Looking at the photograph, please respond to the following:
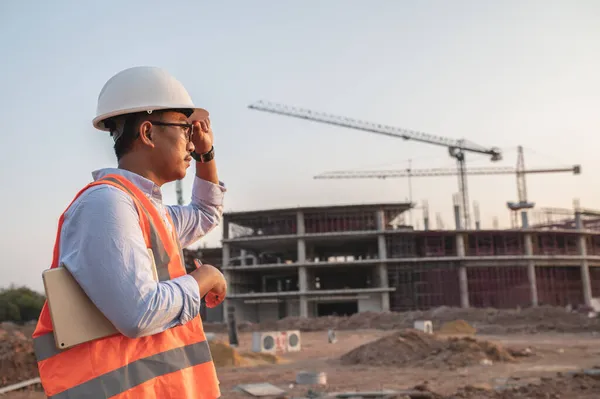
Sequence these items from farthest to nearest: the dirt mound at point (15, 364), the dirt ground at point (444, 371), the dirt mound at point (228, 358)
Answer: the dirt mound at point (228, 358)
the dirt mound at point (15, 364)
the dirt ground at point (444, 371)

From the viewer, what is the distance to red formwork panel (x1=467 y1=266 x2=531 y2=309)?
45.4 metres

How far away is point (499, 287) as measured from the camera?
151ft

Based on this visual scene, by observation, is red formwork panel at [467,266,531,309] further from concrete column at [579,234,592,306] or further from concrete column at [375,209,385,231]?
concrete column at [375,209,385,231]

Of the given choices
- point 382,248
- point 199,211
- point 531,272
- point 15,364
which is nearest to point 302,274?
point 382,248

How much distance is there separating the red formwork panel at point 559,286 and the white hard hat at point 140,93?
5007 centimetres

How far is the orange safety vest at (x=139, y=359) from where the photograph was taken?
3.97 ft

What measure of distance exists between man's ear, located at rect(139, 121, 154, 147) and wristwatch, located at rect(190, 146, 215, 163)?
380 mm

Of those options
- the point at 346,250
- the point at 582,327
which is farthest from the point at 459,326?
the point at 346,250

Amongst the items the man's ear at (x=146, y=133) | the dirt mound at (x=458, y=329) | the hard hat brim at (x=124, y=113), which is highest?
the hard hat brim at (x=124, y=113)

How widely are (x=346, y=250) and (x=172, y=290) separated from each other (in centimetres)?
5351

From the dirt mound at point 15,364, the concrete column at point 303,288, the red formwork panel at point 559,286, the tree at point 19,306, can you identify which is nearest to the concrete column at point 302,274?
the concrete column at point 303,288

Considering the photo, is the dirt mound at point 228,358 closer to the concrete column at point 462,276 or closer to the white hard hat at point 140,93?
the white hard hat at point 140,93

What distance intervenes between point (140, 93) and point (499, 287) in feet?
159

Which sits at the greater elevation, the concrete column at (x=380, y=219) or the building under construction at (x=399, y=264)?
the concrete column at (x=380, y=219)
